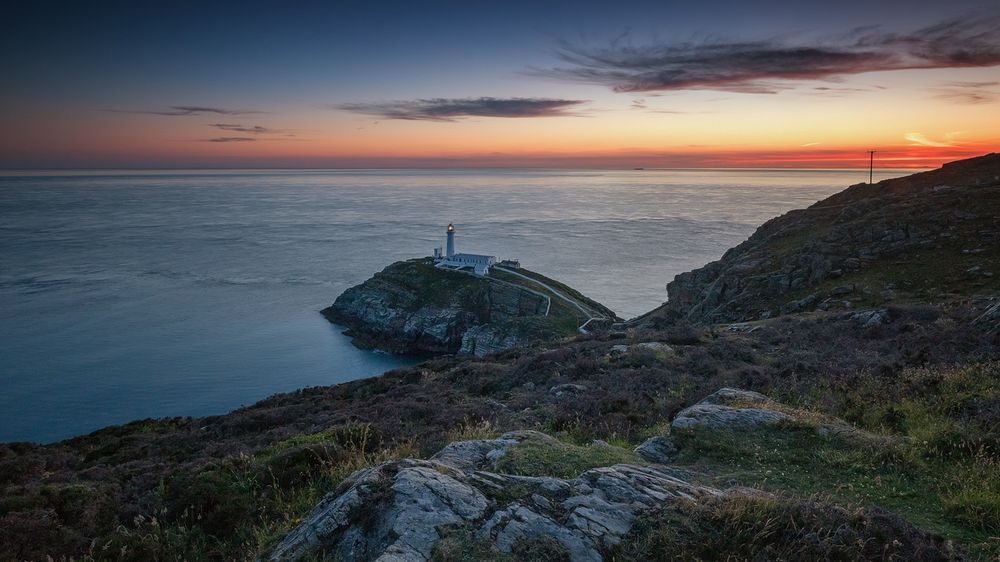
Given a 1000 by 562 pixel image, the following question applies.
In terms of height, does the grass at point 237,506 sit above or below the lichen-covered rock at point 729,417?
below

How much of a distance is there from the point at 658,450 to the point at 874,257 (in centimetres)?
3740

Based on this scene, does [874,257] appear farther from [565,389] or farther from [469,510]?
[469,510]

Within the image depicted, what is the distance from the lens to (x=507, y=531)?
504cm

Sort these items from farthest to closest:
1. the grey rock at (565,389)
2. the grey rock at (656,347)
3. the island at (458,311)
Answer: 1. the island at (458,311)
2. the grey rock at (656,347)
3. the grey rock at (565,389)

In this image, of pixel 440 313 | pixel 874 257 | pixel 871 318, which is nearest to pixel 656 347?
pixel 871 318

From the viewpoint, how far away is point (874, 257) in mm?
36656

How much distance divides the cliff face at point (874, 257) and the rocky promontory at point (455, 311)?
72.6ft

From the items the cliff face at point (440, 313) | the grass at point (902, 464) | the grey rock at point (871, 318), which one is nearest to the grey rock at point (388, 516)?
the grass at point (902, 464)

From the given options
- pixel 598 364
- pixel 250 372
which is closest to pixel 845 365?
pixel 598 364

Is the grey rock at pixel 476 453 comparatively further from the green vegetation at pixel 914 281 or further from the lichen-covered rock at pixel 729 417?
the green vegetation at pixel 914 281

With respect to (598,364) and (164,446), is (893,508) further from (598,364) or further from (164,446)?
(164,446)

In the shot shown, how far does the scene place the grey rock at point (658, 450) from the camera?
27.1 ft

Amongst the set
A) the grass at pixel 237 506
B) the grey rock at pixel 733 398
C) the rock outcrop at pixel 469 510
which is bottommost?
the grass at pixel 237 506

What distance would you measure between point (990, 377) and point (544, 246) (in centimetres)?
12312
